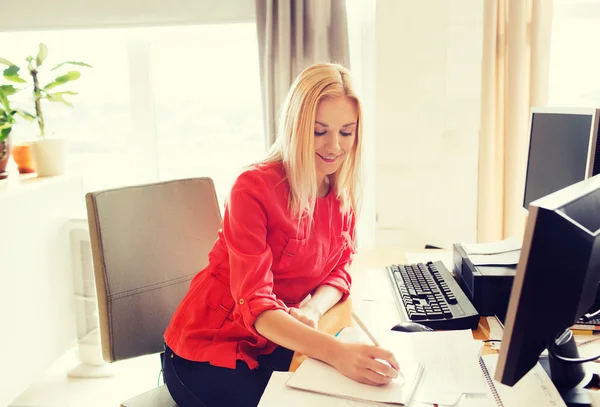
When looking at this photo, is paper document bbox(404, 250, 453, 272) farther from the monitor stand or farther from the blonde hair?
the monitor stand

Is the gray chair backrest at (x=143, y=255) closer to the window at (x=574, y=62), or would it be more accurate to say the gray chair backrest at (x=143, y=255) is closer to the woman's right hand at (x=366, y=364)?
the woman's right hand at (x=366, y=364)

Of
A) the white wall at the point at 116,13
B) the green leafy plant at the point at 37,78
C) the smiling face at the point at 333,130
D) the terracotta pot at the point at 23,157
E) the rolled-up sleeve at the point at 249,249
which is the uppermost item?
the white wall at the point at 116,13

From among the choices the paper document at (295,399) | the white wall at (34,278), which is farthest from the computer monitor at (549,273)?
the white wall at (34,278)

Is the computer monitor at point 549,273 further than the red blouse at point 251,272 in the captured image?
No

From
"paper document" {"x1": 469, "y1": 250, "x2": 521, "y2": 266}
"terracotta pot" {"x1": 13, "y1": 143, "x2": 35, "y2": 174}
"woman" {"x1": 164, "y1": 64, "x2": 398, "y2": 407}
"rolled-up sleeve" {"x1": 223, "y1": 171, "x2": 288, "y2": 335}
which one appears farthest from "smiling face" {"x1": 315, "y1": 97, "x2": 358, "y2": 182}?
"terracotta pot" {"x1": 13, "y1": 143, "x2": 35, "y2": 174}

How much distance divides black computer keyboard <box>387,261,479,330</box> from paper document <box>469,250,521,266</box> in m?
0.07

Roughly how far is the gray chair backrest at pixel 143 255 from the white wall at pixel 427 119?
113 cm

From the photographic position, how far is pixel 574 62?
100 inches

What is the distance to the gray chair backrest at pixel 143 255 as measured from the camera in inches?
51.9

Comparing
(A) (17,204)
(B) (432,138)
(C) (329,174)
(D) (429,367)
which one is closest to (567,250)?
(D) (429,367)

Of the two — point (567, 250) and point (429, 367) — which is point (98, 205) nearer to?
point (429, 367)

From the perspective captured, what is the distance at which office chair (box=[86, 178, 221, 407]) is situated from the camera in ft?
4.31

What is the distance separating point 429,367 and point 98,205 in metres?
0.81

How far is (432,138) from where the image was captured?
2.38 m
